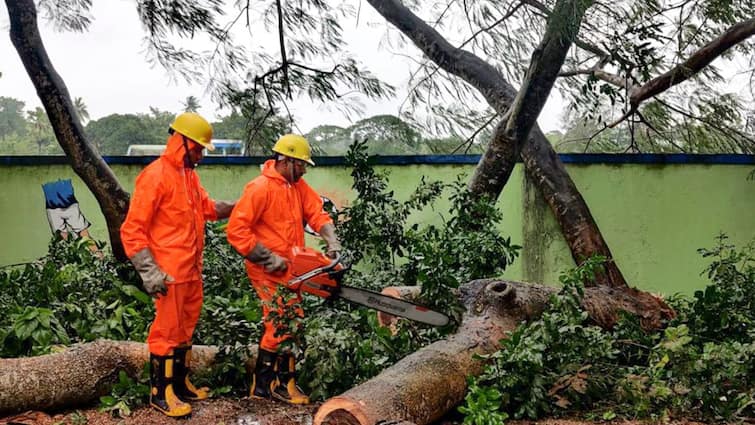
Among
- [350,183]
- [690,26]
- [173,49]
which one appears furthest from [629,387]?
[173,49]

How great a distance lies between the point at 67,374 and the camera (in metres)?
3.79

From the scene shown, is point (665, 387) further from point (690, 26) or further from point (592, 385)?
point (690, 26)

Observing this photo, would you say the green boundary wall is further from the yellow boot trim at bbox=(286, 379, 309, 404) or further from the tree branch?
the yellow boot trim at bbox=(286, 379, 309, 404)

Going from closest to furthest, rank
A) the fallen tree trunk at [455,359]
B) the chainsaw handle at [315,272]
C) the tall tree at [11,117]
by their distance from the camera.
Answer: the fallen tree trunk at [455,359], the chainsaw handle at [315,272], the tall tree at [11,117]

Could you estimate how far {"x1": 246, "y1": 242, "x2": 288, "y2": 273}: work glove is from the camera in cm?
385

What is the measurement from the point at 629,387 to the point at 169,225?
8.56ft

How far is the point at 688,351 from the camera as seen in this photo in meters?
3.84

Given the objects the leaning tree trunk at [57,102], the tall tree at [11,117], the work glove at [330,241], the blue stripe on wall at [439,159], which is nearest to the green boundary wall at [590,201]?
the blue stripe on wall at [439,159]

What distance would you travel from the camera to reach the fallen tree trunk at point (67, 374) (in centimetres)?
364

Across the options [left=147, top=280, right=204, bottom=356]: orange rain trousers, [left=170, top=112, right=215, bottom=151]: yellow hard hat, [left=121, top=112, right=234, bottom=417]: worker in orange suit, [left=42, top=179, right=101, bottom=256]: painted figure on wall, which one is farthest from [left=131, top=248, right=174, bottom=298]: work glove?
[left=42, top=179, right=101, bottom=256]: painted figure on wall

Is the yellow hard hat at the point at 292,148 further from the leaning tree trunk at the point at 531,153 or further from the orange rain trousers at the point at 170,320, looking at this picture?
the leaning tree trunk at the point at 531,153

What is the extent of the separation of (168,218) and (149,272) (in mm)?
325

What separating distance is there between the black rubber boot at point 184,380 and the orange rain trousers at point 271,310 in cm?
42

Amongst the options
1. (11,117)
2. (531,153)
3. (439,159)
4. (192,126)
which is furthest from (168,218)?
(11,117)
